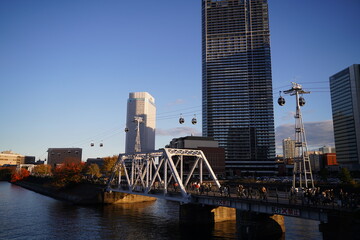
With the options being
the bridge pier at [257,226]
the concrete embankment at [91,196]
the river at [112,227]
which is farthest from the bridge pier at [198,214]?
the concrete embankment at [91,196]

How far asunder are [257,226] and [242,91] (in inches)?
6110

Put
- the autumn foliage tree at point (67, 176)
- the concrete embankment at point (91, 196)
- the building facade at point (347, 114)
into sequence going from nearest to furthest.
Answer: the concrete embankment at point (91, 196), the autumn foliage tree at point (67, 176), the building facade at point (347, 114)

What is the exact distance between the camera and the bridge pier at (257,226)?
103 ft

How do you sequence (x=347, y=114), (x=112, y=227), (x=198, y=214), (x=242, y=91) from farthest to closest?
(x=242, y=91) → (x=347, y=114) → (x=198, y=214) → (x=112, y=227)

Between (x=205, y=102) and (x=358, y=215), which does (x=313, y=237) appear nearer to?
(x=358, y=215)

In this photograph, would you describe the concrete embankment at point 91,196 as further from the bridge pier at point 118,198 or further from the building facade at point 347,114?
the building facade at point 347,114

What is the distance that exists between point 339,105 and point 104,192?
15534 cm

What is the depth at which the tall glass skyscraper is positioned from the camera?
17262 cm

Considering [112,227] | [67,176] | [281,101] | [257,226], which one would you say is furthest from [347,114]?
[112,227]

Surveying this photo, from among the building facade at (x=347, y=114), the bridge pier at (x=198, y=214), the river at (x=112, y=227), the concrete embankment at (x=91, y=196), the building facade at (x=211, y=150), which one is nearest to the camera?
the river at (x=112, y=227)

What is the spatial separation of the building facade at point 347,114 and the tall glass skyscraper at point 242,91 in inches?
1513

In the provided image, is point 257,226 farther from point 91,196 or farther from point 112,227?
point 91,196

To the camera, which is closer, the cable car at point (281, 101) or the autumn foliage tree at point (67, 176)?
the cable car at point (281, 101)

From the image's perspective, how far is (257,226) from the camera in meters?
31.6
